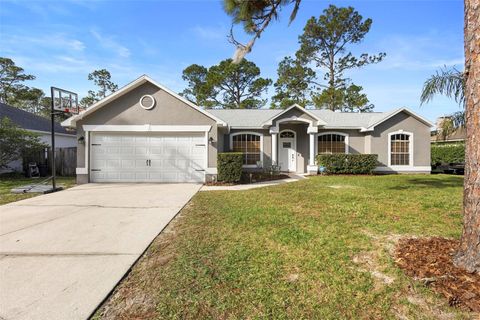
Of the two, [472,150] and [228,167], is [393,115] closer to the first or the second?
[228,167]

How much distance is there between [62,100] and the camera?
1056cm

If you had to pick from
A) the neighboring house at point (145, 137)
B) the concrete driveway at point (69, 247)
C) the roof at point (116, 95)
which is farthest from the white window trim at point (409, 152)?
the concrete driveway at point (69, 247)

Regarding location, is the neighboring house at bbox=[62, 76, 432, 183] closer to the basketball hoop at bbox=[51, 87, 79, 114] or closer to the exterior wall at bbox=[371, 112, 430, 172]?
the basketball hoop at bbox=[51, 87, 79, 114]

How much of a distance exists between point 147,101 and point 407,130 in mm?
15276

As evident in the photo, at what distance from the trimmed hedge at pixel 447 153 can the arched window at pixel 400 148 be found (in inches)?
145

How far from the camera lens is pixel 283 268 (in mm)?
3400

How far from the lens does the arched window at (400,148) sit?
15.8 metres

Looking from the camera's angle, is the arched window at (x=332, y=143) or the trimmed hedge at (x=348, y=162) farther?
the arched window at (x=332, y=143)

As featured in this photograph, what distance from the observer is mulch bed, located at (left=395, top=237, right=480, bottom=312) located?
2.58 meters

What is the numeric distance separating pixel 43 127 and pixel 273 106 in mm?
21822

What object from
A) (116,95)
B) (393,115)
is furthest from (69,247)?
(393,115)

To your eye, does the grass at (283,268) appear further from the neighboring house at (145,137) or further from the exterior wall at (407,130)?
the exterior wall at (407,130)

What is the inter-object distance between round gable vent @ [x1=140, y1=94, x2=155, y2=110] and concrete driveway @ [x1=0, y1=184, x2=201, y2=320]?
16.6ft

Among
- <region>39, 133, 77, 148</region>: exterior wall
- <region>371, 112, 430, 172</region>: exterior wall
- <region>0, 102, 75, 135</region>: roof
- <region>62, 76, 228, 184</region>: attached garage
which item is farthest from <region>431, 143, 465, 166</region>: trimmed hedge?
<region>0, 102, 75, 135</region>: roof
